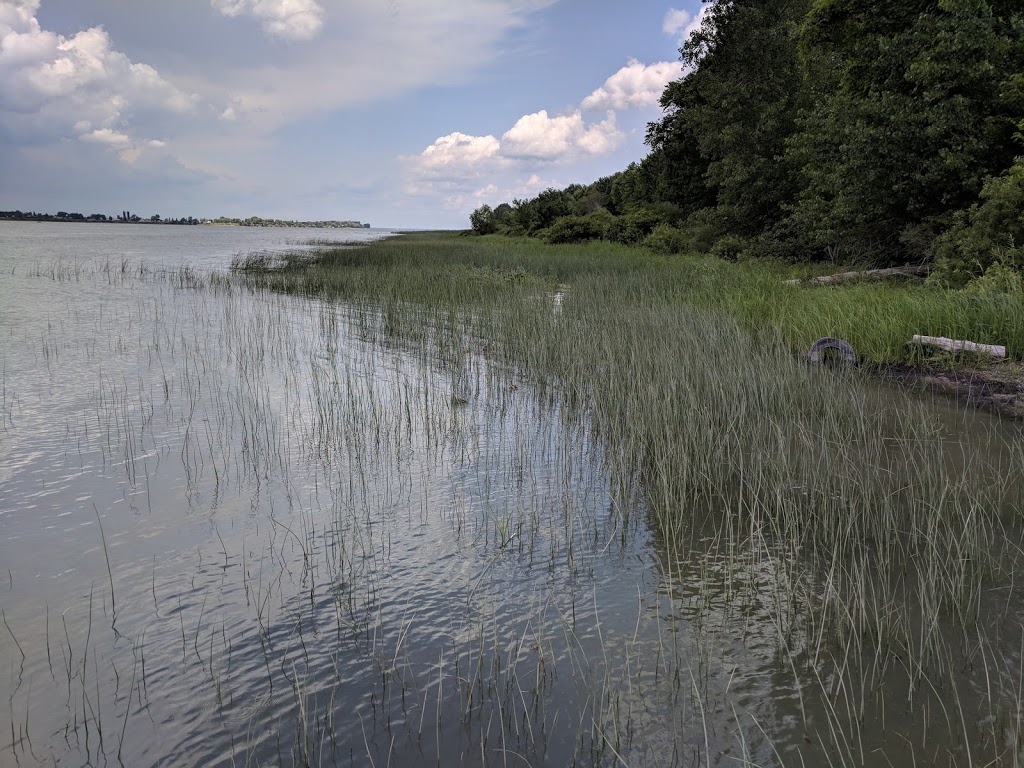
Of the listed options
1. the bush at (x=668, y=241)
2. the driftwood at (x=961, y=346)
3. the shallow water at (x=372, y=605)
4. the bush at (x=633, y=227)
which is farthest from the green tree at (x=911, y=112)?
the bush at (x=633, y=227)

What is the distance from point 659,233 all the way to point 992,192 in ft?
61.4

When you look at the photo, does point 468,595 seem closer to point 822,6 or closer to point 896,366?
point 896,366

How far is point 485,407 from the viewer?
7621mm

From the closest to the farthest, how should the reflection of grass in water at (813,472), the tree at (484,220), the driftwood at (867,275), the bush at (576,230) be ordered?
the reflection of grass in water at (813,472), the driftwood at (867,275), the bush at (576,230), the tree at (484,220)

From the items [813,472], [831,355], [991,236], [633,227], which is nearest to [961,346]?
[831,355]

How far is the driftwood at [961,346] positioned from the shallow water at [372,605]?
211cm

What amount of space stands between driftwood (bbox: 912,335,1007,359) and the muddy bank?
139mm

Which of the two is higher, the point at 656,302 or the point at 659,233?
the point at 659,233

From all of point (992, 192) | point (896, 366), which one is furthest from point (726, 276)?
point (896, 366)

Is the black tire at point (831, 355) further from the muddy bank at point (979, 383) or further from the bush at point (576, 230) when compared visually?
the bush at point (576, 230)

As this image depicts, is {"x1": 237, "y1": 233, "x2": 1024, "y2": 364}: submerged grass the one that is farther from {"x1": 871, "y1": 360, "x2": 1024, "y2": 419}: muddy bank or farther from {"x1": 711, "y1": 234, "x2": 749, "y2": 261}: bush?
{"x1": 711, "y1": 234, "x2": 749, "y2": 261}: bush

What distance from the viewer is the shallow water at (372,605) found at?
9.11 ft

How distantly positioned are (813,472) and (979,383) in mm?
4479

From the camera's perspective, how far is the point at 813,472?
5.04 metres
